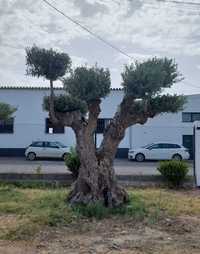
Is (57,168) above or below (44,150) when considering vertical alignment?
below

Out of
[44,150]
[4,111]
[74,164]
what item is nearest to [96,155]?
[4,111]

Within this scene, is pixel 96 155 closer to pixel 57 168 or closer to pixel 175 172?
pixel 175 172

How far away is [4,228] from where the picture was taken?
337 inches

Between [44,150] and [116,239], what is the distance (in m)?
23.9

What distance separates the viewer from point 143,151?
1264 inches

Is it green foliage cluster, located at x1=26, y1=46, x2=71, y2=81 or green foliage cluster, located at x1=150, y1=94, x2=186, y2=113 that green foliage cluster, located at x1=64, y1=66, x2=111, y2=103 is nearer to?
green foliage cluster, located at x1=26, y1=46, x2=71, y2=81

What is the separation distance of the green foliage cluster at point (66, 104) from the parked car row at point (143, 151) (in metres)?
20.5

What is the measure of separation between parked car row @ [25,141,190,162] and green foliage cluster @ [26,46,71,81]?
20.9 meters

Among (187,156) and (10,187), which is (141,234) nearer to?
(10,187)

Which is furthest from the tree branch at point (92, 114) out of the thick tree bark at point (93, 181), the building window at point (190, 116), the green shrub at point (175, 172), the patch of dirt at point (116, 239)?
the building window at point (190, 116)

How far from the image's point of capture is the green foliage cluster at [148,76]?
33.3 ft

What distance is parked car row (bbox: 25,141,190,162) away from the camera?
31.6 meters

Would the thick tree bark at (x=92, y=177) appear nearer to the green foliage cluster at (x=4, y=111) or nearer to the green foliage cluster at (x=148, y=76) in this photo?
the green foliage cluster at (x=148, y=76)

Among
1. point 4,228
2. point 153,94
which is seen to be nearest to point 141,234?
point 4,228
